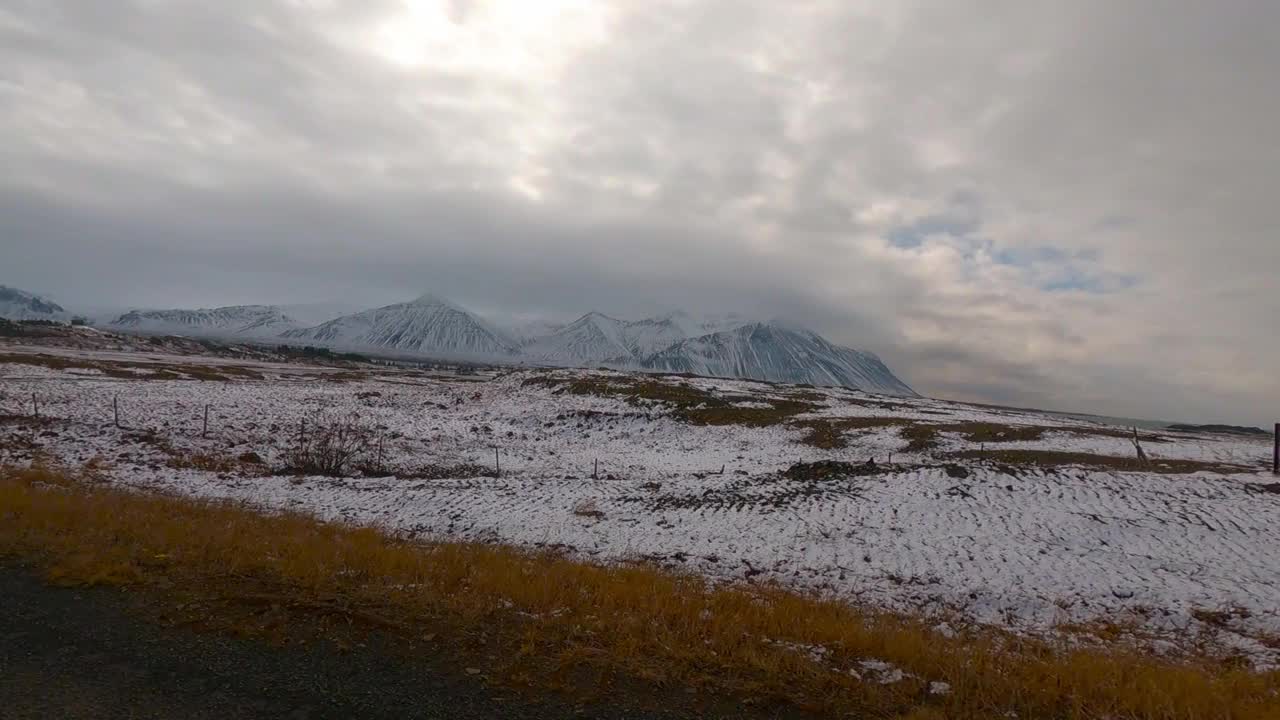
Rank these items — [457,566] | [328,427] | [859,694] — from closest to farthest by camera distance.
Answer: [859,694]
[457,566]
[328,427]

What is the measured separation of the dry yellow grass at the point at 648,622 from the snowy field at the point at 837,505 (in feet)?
11.1

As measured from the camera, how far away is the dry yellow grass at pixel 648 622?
21.5ft

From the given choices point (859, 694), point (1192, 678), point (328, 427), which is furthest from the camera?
point (328, 427)

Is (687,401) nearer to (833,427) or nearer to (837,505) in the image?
(833,427)

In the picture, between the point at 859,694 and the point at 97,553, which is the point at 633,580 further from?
the point at 97,553

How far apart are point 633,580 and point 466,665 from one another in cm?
481

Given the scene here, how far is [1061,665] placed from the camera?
7676 millimetres

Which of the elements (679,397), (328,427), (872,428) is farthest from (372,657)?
(679,397)

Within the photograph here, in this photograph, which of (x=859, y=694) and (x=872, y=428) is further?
(x=872, y=428)

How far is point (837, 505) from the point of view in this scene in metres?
19.6

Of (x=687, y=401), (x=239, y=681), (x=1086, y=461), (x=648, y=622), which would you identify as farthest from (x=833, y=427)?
(x=239, y=681)

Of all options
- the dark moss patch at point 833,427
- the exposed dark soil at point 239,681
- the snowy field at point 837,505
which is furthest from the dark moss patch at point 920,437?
the exposed dark soil at point 239,681

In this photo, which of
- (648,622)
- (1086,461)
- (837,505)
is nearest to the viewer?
(648,622)

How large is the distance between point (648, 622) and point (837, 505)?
42.8ft
